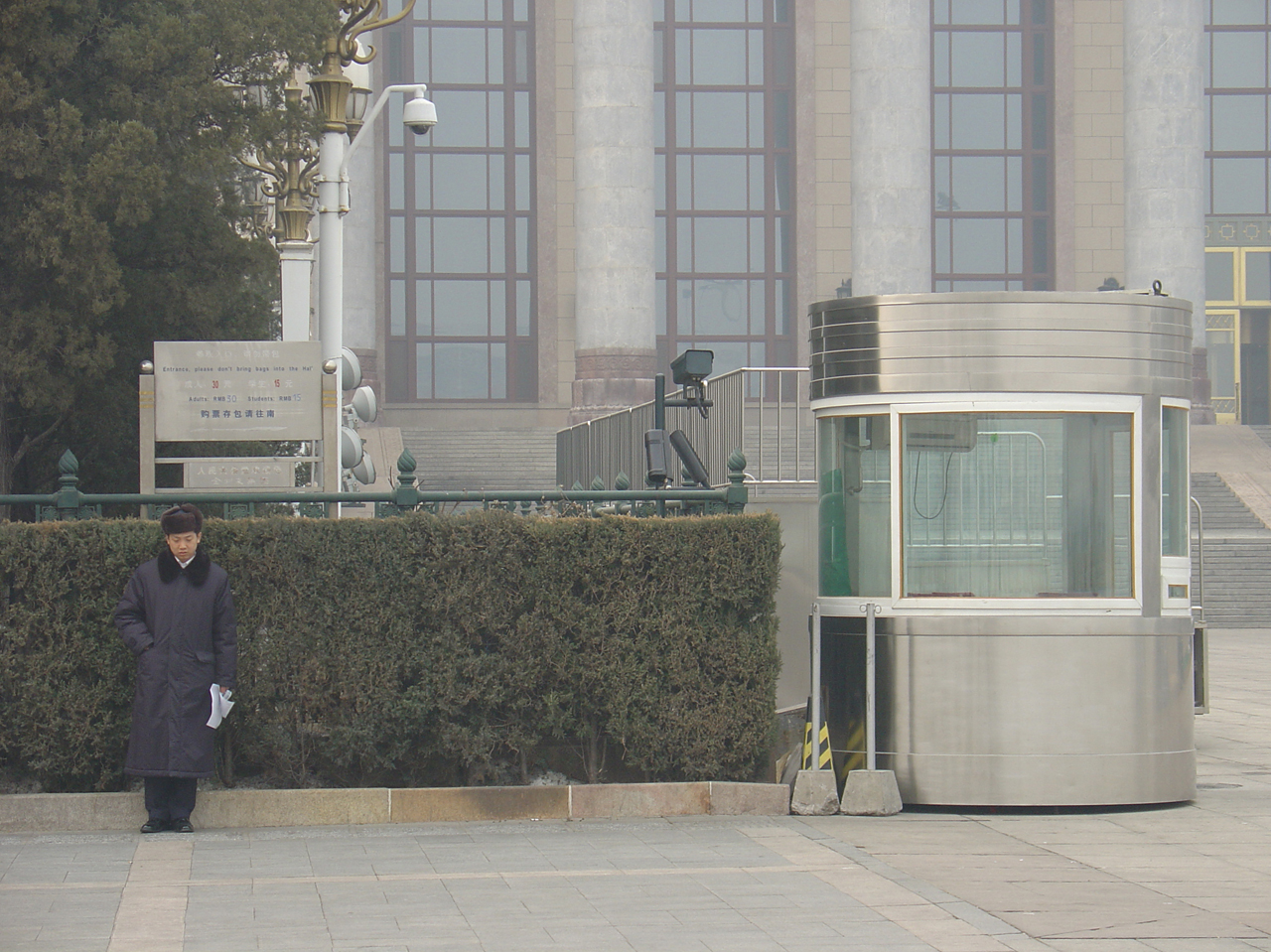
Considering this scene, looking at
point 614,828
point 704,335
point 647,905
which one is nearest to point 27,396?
point 614,828

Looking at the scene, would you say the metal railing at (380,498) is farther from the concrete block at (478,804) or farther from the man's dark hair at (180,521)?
the concrete block at (478,804)

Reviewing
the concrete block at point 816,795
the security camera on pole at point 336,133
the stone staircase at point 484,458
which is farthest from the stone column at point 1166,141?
the concrete block at point 816,795

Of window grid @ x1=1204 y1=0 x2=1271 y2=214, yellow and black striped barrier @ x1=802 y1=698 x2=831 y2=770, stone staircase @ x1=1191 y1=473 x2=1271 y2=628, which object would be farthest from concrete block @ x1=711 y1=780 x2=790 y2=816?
window grid @ x1=1204 y1=0 x2=1271 y2=214

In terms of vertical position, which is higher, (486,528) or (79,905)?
(486,528)

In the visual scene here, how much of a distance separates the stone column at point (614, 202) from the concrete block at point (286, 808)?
96.9 ft

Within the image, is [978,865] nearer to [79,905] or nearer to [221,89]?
[79,905]

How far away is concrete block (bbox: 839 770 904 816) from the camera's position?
926 cm

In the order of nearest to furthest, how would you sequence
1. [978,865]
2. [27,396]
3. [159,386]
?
[978,865] → [159,386] → [27,396]

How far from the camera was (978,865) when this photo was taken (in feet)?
25.5

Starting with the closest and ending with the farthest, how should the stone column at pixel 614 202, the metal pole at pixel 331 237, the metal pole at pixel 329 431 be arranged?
the metal pole at pixel 329 431 < the metal pole at pixel 331 237 < the stone column at pixel 614 202

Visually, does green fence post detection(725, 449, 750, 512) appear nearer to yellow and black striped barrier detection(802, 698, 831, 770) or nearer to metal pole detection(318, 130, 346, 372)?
yellow and black striped barrier detection(802, 698, 831, 770)

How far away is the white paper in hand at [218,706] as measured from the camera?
859 cm

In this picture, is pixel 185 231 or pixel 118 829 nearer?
pixel 118 829

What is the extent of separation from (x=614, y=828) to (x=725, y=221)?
41501 mm
